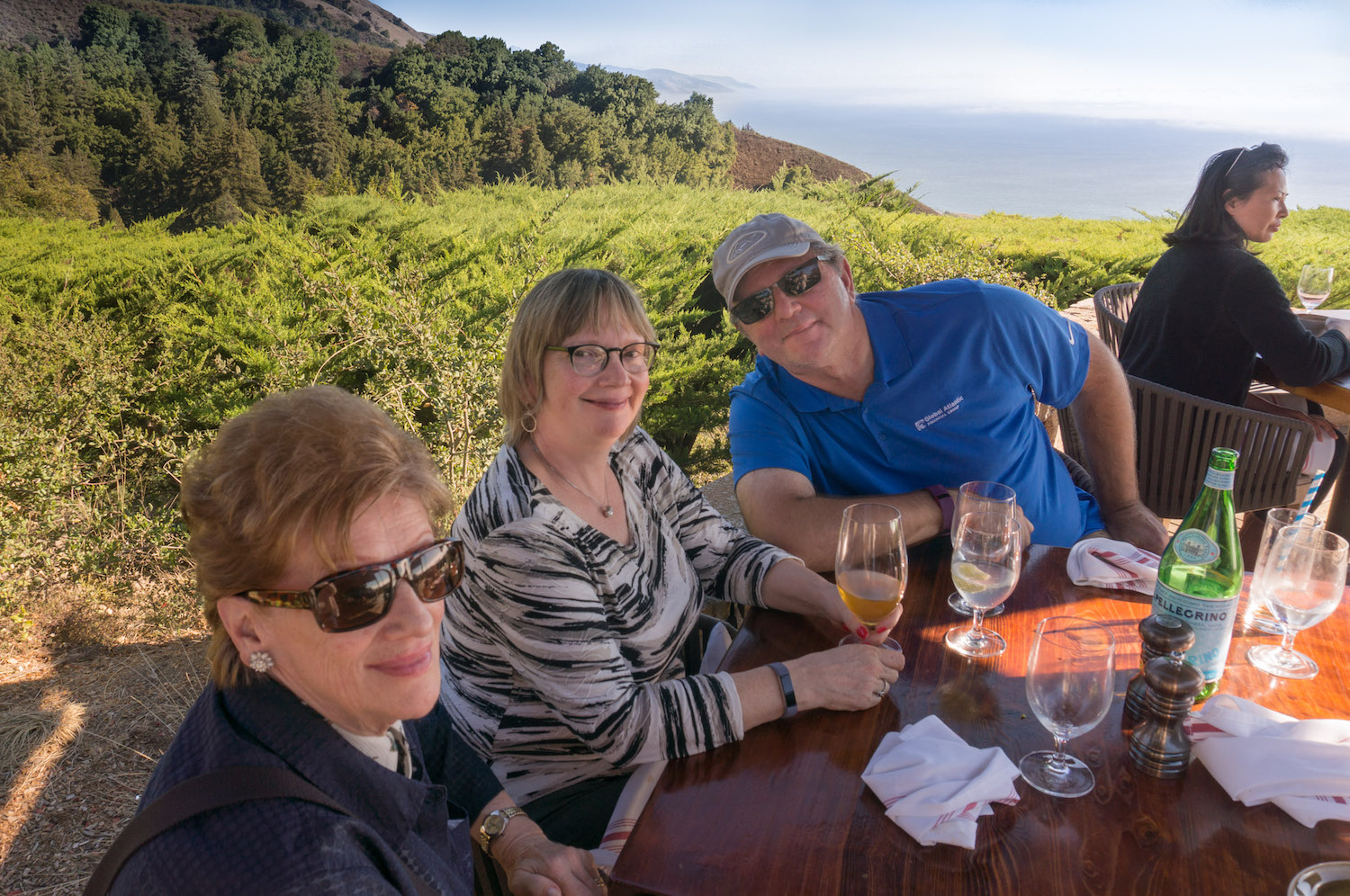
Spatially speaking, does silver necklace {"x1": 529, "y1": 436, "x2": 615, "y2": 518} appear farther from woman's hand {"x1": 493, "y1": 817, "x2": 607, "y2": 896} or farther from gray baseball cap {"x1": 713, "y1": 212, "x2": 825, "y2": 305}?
gray baseball cap {"x1": 713, "y1": 212, "x2": 825, "y2": 305}

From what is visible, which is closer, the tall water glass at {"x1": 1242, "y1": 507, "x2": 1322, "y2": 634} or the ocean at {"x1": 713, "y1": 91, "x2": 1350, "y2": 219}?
the tall water glass at {"x1": 1242, "y1": 507, "x2": 1322, "y2": 634}

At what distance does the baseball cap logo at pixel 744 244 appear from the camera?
237 centimetres

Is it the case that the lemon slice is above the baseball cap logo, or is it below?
below

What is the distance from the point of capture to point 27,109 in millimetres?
10789

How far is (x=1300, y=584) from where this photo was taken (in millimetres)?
1496

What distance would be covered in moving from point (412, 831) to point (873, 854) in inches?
25.9

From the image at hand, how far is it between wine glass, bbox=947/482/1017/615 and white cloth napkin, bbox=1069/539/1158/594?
235mm

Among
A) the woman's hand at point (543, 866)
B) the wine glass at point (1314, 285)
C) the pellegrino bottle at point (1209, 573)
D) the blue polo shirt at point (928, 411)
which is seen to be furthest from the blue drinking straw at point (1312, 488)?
the woman's hand at point (543, 866)

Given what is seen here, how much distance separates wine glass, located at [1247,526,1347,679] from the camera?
1478mm

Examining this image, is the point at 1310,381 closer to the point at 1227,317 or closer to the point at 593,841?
the point at 1227,317

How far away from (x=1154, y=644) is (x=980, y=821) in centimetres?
42

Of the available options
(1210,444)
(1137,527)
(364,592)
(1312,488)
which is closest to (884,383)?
(1137,527)

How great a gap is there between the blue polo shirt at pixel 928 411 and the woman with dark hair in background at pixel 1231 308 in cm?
149

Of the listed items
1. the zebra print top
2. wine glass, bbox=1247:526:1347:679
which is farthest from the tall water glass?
the zebra print top
